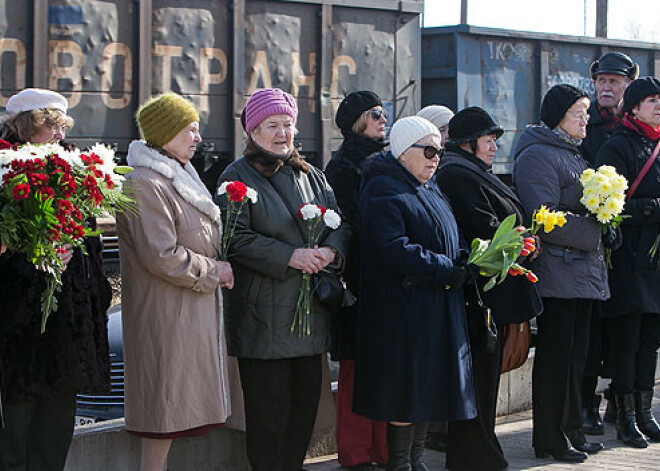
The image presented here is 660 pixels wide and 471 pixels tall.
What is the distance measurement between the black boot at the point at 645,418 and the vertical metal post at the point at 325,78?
6199mm

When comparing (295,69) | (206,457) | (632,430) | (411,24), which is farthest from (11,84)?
(632,430)

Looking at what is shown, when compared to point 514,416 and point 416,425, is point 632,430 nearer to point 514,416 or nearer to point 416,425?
point 514,416

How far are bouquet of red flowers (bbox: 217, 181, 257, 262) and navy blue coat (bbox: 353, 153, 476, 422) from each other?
0.63m

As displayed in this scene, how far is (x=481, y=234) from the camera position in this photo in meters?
5.69

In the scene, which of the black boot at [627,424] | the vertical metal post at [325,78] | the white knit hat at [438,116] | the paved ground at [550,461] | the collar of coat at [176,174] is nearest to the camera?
the collar of coat at [176,174]

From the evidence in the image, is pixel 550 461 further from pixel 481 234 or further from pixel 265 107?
pixel 265 107

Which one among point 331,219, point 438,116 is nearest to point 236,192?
point 331,219

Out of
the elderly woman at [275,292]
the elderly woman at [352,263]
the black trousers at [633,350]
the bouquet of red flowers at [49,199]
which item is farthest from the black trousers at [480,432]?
A: the bouquet of red flowers at [49,199]

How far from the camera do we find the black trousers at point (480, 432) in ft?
18.7

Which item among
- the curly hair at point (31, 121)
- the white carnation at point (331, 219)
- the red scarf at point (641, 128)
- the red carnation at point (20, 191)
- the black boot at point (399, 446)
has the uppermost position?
the red scarf at point (641, 128)

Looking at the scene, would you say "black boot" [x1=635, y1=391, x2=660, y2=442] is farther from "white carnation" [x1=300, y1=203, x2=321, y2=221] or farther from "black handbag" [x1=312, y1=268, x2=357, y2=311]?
"white carnation" [x1=300, y1=203, x2=321, y2=221]

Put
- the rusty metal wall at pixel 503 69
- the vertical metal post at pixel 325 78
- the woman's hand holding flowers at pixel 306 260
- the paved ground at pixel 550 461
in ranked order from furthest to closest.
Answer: the rusty metal wall at pixel 503 69, the vertical metal post at pixel 325 78, the paved ground at pixel 550 461, the woman's hand holding flowers at pixel 306 260

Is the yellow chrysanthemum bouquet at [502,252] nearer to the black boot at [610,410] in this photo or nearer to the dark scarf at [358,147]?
the dark scarf at [358,147]

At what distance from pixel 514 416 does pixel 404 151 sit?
8.96 ft
